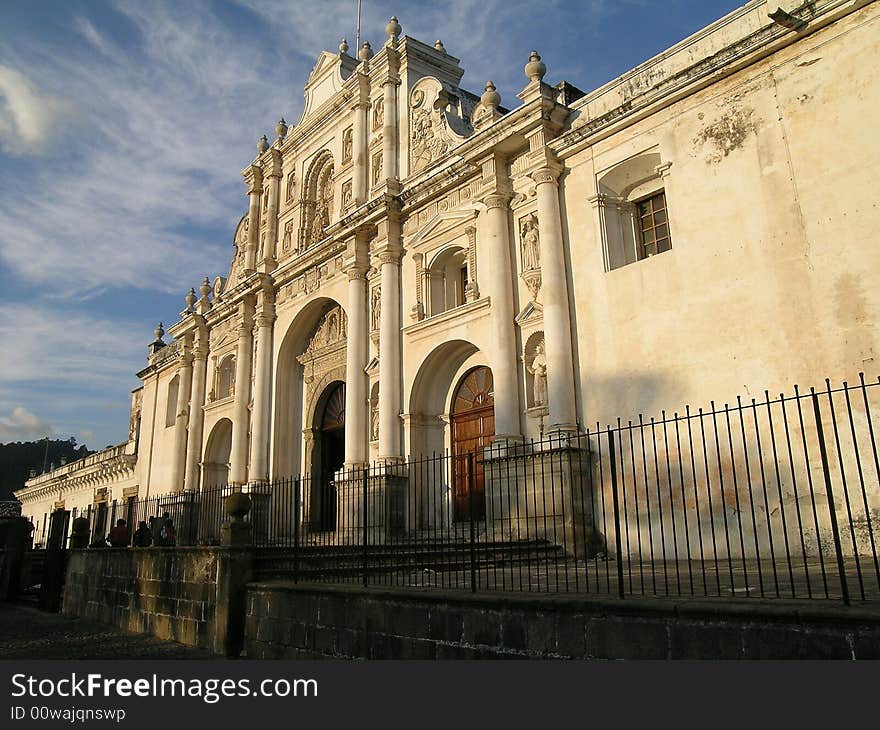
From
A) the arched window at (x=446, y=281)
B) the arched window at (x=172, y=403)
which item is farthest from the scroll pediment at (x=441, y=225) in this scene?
the arched window at (x=172, y=403)

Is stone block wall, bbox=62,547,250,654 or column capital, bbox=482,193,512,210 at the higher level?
column capital, bbox=482,193,512,210

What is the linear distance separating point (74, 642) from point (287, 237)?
14.3 m

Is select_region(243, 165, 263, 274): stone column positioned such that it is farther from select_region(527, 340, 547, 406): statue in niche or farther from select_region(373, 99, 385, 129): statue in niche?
select_region(527, 340, 547, 406): statue in niche

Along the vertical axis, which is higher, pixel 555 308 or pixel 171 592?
pixel 555 308

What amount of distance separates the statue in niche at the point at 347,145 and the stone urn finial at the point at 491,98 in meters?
5.81

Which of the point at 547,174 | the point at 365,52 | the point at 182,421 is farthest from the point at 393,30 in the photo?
the point at 182,421

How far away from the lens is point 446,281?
15875 millimetres

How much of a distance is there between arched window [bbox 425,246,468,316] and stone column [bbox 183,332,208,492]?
450 inches

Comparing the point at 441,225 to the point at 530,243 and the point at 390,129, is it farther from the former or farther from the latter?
the point at 390,129

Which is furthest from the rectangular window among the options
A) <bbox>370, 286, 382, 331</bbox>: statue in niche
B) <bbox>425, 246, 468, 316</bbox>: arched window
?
<bbox>370, 286, 382, 331</bbox>: statue in niche

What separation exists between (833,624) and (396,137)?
51.9 feet

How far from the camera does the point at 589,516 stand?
11.3 m

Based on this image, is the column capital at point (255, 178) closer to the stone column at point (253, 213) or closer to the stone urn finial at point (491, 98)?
the stone column at point (253, 213)

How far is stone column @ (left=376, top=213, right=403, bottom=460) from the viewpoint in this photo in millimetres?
15383
